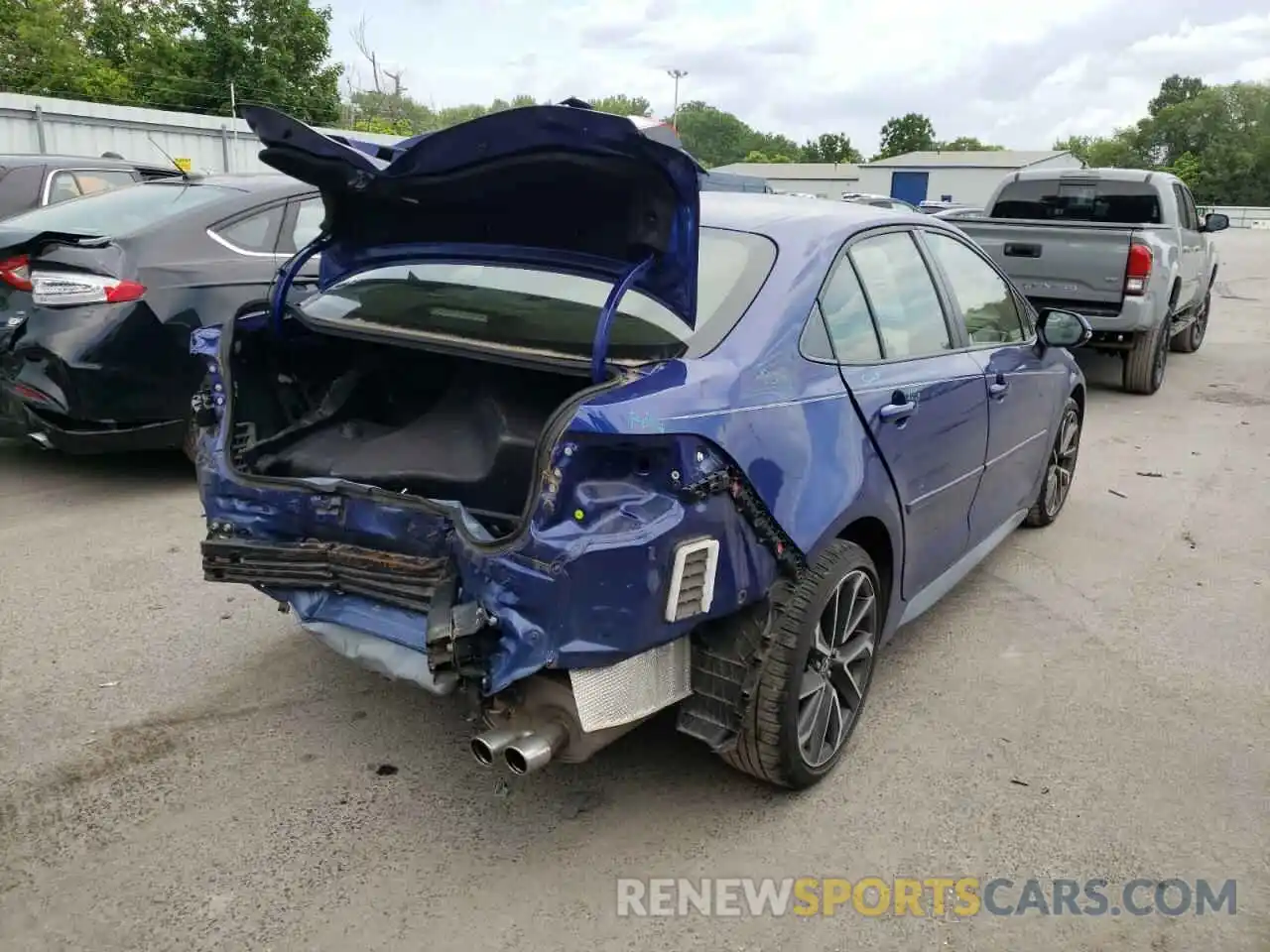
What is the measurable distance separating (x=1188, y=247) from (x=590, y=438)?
9.77 m

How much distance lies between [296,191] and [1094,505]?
16.9 ft

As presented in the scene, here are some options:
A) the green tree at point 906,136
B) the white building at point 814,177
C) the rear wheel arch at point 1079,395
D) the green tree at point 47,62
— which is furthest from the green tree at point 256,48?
the green tree at point 906,136

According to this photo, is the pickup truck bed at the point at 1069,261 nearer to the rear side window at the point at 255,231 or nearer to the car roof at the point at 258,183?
the car roof at the point at 258,183

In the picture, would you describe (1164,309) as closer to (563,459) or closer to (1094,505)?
(1094,505)

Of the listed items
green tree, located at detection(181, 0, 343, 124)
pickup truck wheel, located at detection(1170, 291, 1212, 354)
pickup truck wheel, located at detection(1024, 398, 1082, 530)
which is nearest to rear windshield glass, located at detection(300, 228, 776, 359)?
pickup truck wheel, located at detection(1024, 398, 1082, 530)

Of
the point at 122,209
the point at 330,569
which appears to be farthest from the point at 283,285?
the point at 122,209

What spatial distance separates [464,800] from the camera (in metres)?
3.06

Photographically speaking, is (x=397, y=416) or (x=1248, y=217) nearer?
(x=397, y=416)

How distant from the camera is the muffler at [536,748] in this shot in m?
2.56

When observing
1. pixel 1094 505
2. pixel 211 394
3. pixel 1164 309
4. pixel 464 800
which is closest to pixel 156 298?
pixel 211 394

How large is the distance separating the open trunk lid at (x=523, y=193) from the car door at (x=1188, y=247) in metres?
8.58

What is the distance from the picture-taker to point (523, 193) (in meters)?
2.96

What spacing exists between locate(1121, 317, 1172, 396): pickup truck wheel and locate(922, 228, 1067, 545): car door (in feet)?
16.1

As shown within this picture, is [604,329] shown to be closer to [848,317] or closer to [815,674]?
[848,317]
